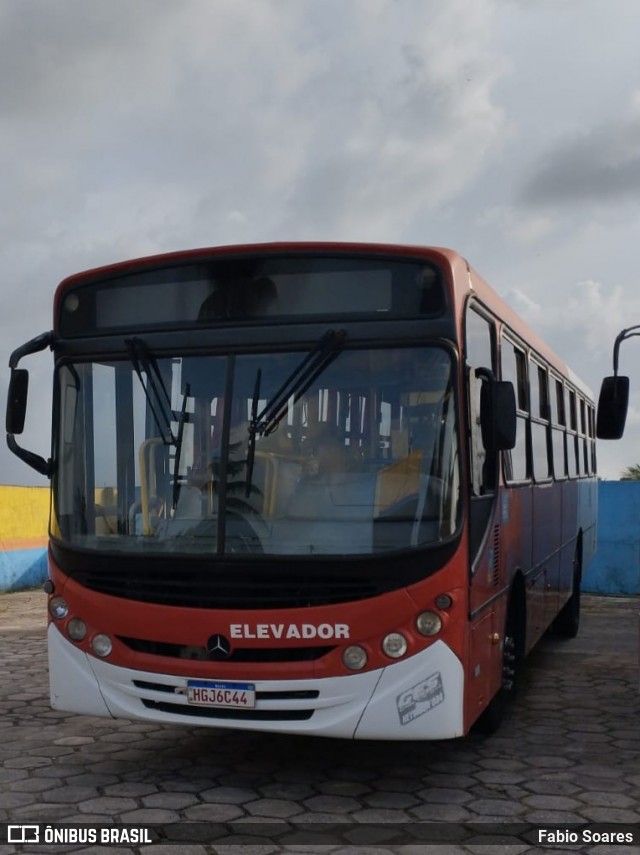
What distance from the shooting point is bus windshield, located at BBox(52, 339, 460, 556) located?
5785 mm

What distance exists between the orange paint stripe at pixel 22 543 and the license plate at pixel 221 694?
13903mm

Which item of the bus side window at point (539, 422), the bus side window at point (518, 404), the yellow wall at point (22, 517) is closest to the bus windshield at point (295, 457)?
the bus side window at point (518, 404)

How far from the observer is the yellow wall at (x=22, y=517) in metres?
19.2

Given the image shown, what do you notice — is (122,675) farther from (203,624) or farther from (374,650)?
(374,650)

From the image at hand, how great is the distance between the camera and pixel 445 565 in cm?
572

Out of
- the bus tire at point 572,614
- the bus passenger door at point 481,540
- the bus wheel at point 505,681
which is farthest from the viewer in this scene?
the bus tire at point 572,614

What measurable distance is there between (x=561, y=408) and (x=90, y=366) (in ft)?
18.6

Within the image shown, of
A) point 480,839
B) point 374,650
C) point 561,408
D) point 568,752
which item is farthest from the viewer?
point 561,408

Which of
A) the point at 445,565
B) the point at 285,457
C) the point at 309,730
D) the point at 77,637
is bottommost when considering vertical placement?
the point at 309,730

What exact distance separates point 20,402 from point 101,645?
5.03ft

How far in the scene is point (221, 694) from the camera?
5.83 metres

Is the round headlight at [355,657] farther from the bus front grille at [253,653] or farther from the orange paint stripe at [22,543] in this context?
the orange paint stripe at [22,543]

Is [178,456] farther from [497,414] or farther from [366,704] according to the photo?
[497,414]

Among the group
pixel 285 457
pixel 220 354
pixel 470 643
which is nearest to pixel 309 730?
pixel 470 643
